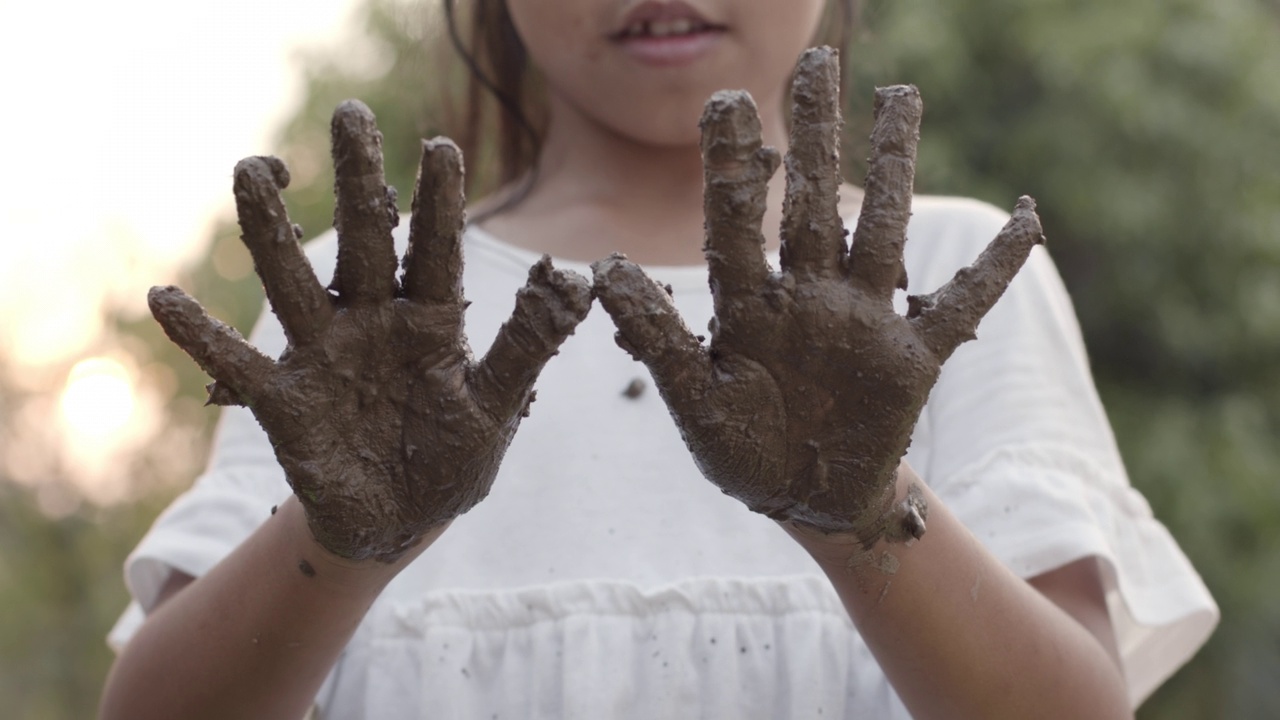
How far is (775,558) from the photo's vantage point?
5.40ft

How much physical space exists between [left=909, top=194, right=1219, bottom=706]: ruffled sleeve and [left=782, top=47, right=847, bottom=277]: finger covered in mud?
0.62 m

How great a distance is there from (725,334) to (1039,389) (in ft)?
2.42

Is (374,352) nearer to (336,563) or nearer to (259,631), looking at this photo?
(336,563)

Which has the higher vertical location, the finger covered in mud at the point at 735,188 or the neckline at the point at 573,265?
the finger covered in mud at the point at 735,188

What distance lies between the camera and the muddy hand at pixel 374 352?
1.08m

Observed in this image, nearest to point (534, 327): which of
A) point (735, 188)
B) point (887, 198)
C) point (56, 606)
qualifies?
point (735, 188)

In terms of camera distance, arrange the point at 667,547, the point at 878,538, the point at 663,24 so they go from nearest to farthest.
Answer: the point at 878,538
the point at 667,547
the point at 663,24

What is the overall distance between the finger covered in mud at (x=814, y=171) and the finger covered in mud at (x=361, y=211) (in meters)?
0.34

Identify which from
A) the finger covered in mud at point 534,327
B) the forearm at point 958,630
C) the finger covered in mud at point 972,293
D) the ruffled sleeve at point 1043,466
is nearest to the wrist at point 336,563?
the finger covered in mud at point 534,327

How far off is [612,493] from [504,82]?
1.02 metres

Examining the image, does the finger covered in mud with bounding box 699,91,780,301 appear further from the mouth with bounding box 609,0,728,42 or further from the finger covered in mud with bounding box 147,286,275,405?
the mouth with bounding box 609,0,728,42

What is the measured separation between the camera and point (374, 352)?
3.71ft

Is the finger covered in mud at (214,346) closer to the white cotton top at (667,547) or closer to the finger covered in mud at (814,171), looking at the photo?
the finger covered in mud at (814,171)

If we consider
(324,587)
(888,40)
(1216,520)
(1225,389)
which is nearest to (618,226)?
(324,587)
